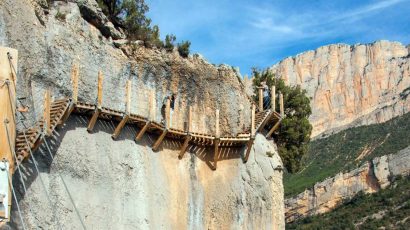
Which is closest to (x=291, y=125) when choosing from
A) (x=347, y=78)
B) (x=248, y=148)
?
(x=248, y=148)

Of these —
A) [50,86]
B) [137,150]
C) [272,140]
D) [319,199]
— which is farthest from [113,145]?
[319,199]

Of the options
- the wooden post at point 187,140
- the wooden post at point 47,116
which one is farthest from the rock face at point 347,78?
the wooden post at point 47,116

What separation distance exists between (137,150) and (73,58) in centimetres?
354

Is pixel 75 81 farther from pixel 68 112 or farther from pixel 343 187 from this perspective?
pixel 343 187

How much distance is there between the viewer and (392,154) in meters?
99.8

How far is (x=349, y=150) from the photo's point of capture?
111938mm

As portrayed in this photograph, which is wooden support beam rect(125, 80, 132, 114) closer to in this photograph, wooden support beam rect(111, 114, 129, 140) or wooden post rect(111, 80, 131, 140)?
wooden post rect(111, 80, 131, 140)

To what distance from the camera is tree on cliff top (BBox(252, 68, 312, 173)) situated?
102 ft

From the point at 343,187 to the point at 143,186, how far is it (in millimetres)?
78296

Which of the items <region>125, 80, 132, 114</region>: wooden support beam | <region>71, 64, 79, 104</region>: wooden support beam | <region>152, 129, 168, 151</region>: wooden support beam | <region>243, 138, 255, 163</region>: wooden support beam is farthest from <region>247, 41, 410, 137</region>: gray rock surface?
<region>71, 64, 79, 104</region>: wooden support beam

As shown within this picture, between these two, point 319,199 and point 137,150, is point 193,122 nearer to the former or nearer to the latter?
point 137,150

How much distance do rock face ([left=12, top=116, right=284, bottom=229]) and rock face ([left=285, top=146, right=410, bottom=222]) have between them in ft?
233

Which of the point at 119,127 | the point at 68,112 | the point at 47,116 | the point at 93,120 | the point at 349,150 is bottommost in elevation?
the point at 47,116

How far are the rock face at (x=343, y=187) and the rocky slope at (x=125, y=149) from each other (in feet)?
233
